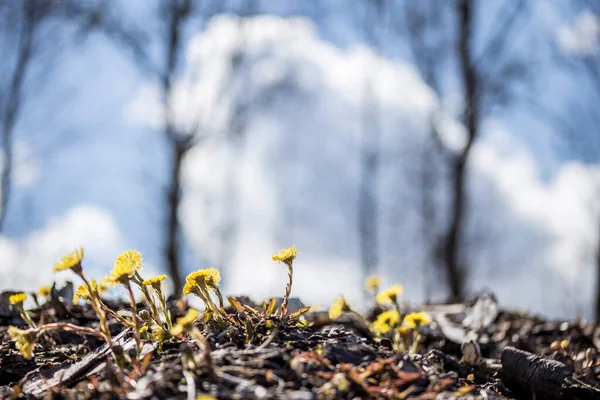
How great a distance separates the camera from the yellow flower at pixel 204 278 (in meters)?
1.68

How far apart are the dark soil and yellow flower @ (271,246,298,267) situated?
0.19 m

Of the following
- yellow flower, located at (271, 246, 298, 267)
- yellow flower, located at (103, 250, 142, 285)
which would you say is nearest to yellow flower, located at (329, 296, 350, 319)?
yellow flower, located at (271, 246, 298, 267)

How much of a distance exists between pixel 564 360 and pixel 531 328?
102 cm

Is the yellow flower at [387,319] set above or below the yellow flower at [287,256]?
below

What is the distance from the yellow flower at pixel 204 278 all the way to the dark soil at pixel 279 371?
13 cm

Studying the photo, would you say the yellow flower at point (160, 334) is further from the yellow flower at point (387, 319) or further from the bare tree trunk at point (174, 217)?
the bare tree trunk at point (174, 217)

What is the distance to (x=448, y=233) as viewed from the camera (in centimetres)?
997

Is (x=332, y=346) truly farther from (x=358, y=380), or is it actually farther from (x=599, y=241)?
(x=599, y=241)

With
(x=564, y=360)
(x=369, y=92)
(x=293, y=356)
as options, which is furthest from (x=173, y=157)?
(x=293, y=356)

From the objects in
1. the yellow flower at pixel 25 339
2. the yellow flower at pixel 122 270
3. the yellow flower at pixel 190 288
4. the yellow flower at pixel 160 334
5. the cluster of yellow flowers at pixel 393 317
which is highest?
the yellow flower at pixel 122 270

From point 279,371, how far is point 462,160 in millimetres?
8893

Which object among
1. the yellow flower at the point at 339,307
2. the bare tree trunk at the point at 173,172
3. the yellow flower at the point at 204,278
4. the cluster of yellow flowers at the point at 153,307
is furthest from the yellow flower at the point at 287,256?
the bare tree trunk at the point at 173,172

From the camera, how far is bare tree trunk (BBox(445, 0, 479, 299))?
980 centimetres

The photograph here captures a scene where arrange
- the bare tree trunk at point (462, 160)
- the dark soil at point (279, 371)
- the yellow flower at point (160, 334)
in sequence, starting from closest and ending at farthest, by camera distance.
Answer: the dark soil at point (279, 371), the yellow flower at point (160, 334), the bare tree trunk at point (462, 160)
